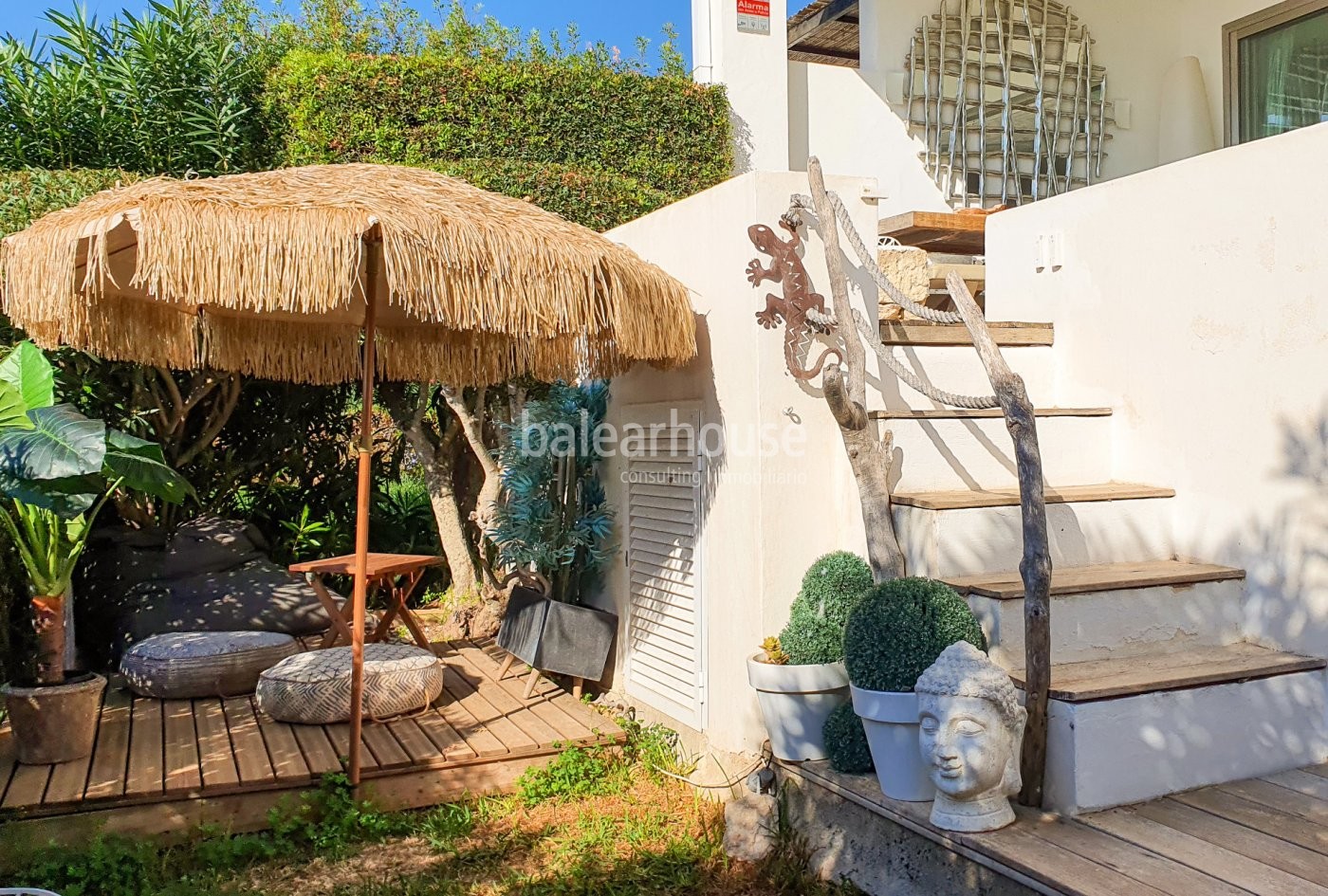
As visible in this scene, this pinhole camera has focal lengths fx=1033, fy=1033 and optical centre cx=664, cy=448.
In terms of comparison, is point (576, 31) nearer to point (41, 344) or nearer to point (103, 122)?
point (103, 122)

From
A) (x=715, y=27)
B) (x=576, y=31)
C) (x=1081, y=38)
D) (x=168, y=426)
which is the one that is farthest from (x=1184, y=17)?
(x=168, y=426)

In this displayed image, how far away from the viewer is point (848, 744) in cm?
399

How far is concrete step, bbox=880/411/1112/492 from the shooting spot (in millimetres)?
4527

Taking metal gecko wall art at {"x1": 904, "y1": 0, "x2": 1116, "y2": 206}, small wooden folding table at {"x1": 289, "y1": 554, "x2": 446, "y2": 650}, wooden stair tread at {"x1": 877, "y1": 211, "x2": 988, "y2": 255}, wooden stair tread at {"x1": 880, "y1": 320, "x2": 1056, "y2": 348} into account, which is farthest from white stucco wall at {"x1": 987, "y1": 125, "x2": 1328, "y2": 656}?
metal gecko wall art at {"x1": 904, "y1": 0, "x2": 1116, "y2": 206}

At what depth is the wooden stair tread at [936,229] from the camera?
7391mm

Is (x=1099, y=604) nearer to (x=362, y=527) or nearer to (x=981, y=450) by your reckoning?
(x=981, y=450)

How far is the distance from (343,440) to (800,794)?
5.97m

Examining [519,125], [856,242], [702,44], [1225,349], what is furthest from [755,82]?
[1225,349]

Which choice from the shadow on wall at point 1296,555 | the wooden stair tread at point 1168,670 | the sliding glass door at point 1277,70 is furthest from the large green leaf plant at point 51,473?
the sliding glass door at point 1277,70

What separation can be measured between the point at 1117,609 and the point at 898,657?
101 centimetres

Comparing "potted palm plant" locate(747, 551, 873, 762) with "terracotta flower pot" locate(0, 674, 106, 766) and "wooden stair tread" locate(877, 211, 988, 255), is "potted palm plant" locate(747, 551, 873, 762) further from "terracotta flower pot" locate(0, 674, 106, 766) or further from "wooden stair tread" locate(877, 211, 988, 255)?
"wooden stair tread" locate(877, 211, 988, 255)

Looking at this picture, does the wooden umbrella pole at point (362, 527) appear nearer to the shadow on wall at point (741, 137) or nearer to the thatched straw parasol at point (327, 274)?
the thatched straw parasol at point (327, 274)

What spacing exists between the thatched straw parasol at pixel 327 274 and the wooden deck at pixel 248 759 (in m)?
0.40

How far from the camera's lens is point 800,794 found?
13.6 feet
